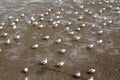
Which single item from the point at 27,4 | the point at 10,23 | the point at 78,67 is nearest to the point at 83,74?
the point at 78,67

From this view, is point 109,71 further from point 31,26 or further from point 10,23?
point 10,23

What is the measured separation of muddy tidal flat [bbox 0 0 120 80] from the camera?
567 inches

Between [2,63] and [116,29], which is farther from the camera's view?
[116,29]

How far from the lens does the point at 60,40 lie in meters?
17.5

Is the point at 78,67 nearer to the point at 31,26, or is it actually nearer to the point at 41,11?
the point at 31,26

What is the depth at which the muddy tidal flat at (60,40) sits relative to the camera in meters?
14.4

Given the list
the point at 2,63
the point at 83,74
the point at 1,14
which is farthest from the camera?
the point at 1,14

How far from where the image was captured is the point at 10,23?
67.1ft

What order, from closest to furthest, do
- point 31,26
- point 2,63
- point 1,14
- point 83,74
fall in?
point 83,74 < point 2,63 < point 31,26 < point 1,14

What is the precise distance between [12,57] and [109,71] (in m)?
6.22

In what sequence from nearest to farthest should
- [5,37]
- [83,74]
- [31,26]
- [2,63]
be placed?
[83,74]
[2,63]
[5,37]
[31,26]

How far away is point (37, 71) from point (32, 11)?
998cm

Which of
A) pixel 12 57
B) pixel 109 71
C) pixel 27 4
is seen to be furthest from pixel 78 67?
pixel 27 4

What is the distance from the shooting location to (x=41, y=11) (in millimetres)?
23203
